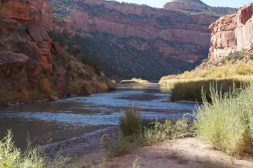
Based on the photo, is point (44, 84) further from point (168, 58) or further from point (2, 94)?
point (168, 58)

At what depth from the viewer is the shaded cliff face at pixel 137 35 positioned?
7786 cm

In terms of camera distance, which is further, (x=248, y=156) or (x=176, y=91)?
(x=176, y=91)

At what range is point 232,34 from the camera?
69188 millimetres

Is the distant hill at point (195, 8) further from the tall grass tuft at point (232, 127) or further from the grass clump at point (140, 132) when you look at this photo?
the tall grass tuft at point (232, 127)

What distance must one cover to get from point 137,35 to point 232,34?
43730 mm

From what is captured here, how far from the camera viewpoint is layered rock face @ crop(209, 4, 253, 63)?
59.2 metres

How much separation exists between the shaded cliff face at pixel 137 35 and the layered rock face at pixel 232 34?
19.1 meters

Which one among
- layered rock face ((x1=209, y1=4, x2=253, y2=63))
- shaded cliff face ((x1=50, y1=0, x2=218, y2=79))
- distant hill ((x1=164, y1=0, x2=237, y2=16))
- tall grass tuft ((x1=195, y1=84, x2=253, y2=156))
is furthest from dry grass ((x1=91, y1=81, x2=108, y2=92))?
distant hill ((x1=164, y1=0, x2=237, y2=16))

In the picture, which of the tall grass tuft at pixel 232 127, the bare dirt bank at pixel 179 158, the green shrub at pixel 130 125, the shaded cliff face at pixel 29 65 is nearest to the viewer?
the bare dirt bank at pixel 179 158

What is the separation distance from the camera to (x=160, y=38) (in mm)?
109250

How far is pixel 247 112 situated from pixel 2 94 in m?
14.9

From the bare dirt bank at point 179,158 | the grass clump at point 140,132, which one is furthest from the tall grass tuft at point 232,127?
the grass clump at point 140,132

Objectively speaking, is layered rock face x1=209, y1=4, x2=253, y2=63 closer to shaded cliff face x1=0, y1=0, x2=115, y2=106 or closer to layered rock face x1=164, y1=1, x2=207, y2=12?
shaded cliff face x1=0, y1=0, x2=115, y2=106

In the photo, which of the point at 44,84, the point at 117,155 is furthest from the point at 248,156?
the point at 44,84
